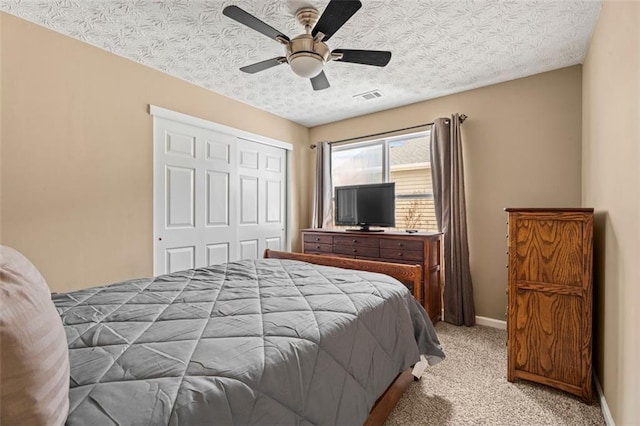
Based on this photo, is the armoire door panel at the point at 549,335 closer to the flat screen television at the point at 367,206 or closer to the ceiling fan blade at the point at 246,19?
the flat screen television at the point at 367,206

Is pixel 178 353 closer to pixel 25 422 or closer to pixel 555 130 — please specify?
pixel 25 422

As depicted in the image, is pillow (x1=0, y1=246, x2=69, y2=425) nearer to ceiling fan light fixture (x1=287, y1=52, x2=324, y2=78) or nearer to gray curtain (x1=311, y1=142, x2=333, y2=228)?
ceiling fan light fixture (x1=287, y1=52, x2=324, y2=78)

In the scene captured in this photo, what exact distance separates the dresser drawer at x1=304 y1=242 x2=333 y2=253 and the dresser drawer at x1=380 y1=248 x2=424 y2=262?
0.74m

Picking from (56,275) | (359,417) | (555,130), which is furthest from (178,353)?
(555,130)

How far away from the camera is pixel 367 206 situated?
371 centimetres

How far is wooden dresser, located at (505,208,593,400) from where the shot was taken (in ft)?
6.17

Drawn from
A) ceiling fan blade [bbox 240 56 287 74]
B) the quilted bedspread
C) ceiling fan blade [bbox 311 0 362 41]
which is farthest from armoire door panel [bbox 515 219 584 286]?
ceiling fan blade [bbox 240 56 287 74]

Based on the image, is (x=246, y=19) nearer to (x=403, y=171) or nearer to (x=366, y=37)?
(x=366, y=37)

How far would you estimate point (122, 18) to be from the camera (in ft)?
7.03

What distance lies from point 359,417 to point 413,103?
3.53m

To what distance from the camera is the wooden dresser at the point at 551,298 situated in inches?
74.0

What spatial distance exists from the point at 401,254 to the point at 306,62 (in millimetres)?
2143

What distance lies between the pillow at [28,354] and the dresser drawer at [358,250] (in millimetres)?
2977

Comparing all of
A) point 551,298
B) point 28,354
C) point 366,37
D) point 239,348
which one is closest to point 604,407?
point 551,298
